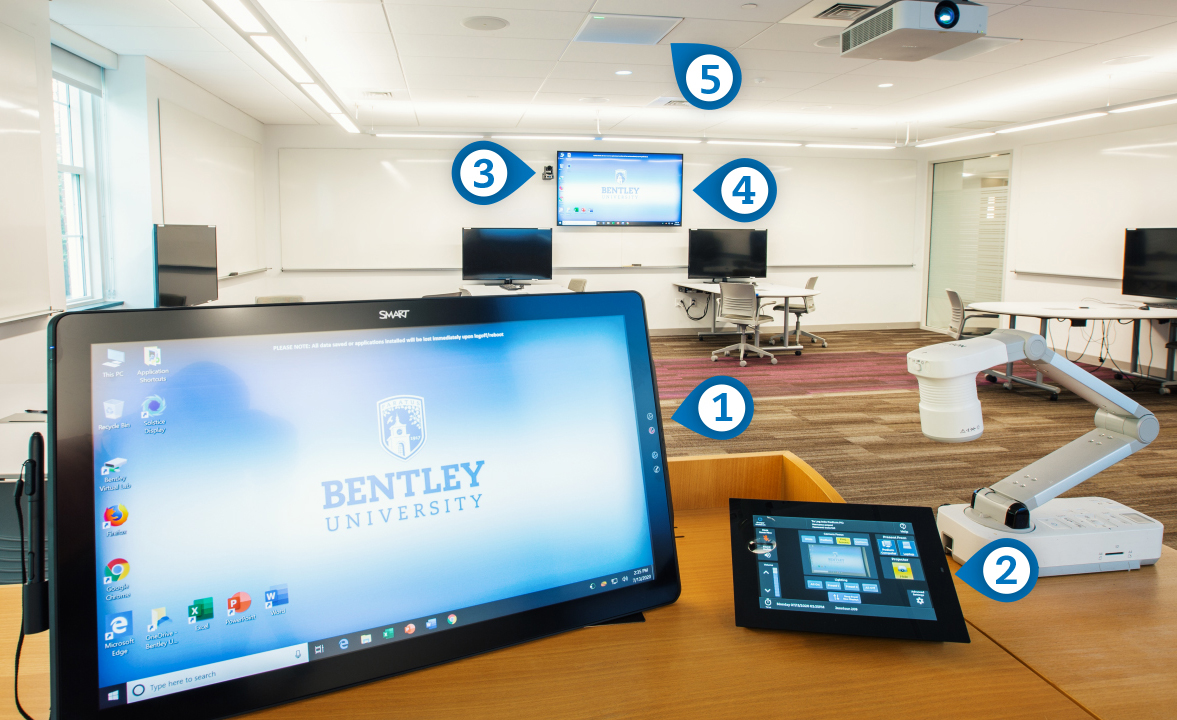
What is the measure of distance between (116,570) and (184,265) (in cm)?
457

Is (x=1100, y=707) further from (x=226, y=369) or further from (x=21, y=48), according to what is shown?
(x=21, y=48)

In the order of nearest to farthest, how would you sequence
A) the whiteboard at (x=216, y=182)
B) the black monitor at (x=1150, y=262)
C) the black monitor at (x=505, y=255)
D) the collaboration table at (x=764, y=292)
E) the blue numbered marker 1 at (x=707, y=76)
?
1. the blue numbered marker 1 at (x=707, y=76)
2. the whiteboard at (x=216, y=182)
3. the black monitor at (x=1150, y=262)
4. the collaboration table at (x=764, y=292)
5. the black monitor at (x=505, y=255)

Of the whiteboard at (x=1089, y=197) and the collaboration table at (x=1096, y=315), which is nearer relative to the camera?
the collaboration table at (x=1096, y=315)

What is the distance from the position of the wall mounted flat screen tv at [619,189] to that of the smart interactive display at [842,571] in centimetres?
868

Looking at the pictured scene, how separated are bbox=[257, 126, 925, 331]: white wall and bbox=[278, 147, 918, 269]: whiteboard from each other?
19 mm

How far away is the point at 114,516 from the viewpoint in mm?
568

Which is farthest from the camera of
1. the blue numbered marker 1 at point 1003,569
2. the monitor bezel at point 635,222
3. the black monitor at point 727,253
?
the black monitor at point 727,253

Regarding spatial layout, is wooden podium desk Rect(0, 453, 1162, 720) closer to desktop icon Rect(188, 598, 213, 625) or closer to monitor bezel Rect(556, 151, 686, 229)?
desktop icon Rect(188, 598, 213, 625)

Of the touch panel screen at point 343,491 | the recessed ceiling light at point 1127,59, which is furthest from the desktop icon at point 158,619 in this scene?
the recessed ceiling light at point 1127,59

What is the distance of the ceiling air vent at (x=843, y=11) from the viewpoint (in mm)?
4176

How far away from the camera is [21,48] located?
3584 mm

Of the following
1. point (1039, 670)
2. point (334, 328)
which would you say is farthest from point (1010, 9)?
point (334, 328)

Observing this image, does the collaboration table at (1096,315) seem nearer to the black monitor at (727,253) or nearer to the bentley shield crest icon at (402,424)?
the black monitor at (727,253)

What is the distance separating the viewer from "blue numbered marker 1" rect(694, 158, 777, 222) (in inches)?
348
